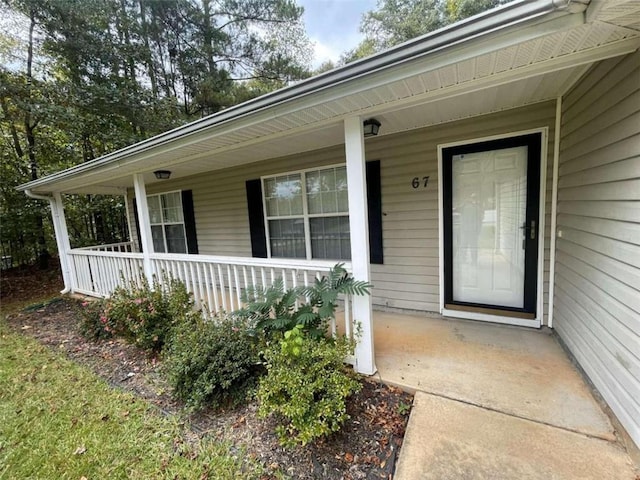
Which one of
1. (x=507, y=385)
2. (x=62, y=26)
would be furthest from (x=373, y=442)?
(x=62, y=26)

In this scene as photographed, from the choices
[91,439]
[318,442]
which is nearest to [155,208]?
[91,439]

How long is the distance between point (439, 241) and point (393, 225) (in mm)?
589

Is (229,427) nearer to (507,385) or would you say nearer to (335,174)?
(507,385)

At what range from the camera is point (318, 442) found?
180 centimetres

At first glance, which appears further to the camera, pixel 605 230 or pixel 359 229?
pixel 359 229

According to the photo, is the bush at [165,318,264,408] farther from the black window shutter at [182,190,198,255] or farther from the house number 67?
the black window shutter at [182,190,198,255]

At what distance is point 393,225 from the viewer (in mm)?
3594

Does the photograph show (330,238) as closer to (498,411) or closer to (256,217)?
(256,217)

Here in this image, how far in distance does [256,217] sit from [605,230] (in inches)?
163

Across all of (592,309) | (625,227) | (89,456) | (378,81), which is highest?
(378,81)

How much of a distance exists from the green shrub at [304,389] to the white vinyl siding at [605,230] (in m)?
1.63

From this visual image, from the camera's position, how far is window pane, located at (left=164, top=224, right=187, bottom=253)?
5973 millimetres

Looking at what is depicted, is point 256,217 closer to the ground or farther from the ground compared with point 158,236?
farther from the ground

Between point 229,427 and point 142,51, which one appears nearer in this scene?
point 229,427
